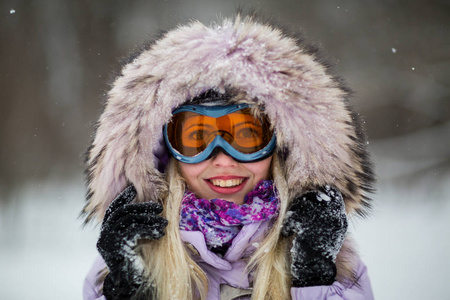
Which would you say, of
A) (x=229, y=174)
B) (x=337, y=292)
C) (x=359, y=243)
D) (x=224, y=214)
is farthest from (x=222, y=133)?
(x=359, y=243)

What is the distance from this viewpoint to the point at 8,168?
21.6ft

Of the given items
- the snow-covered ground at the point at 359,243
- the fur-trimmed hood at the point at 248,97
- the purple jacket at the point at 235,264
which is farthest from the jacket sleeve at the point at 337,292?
the snow-covered ground at the point at 359,243

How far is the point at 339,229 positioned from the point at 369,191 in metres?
0.29

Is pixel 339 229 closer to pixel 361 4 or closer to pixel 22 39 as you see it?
pixel 361 4

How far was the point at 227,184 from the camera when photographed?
1.73 metres

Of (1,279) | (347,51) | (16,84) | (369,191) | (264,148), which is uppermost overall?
(347,51)

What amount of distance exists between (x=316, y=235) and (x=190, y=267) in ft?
1.61

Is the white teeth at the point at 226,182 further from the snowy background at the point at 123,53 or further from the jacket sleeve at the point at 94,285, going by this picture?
the snowy background at the point at 123,53

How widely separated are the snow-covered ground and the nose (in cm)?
218

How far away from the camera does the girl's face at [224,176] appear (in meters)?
1.72

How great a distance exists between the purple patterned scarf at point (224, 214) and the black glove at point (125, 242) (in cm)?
12

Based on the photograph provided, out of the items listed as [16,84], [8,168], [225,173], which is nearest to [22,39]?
[16,84]

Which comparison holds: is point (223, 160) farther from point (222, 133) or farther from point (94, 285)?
point (94, 285)

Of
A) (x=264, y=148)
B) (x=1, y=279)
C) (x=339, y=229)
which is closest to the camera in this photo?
(x=339, y=229)
